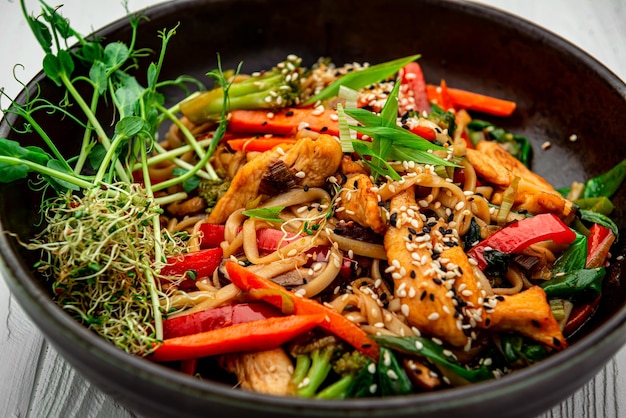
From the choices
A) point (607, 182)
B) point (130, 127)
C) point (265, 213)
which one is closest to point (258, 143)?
point (265, 213)

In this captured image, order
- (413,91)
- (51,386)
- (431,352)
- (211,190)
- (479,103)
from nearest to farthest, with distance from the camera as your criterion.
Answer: (431,352) < (51,386) < (211,190) < (413,91) < (479,103)

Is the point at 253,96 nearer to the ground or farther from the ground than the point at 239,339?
farther from the ground

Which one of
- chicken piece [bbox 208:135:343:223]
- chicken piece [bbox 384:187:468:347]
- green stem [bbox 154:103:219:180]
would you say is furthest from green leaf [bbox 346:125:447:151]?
green stem [bbox 154:103:219:180]

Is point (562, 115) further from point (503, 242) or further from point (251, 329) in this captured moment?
point (251, 329)

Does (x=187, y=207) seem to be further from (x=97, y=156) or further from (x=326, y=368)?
(x=326, y=368)

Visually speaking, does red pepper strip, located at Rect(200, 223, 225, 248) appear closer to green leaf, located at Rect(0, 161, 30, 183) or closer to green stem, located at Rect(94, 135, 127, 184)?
green stem, located at Rect(94, 135, 127, 184)

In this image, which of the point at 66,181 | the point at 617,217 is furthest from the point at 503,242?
the point at 66,181

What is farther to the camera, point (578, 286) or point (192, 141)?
point (192, 141)
